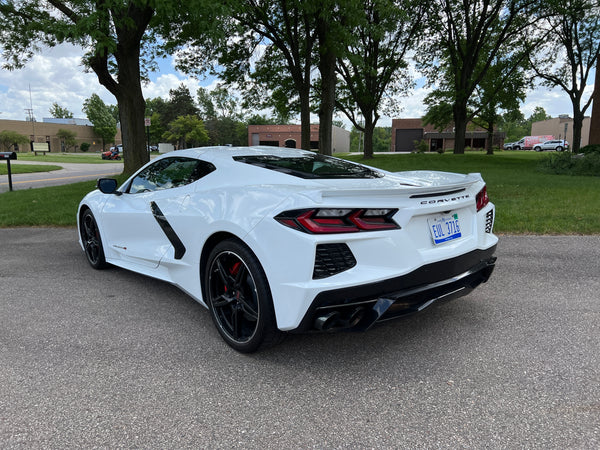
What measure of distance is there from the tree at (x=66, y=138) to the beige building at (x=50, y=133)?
1484 millimetres

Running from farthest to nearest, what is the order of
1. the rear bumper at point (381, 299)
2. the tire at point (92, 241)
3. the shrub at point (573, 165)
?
the shrub at point (573, 165), the tire at point (92, 241), the rear bumper at point (381, 299)

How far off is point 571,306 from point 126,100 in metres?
13.5

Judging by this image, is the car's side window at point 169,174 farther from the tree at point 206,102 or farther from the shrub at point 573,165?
the tree at point 206,102

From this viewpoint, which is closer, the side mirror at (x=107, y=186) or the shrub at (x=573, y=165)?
the side mirror at (x=107, y=186)

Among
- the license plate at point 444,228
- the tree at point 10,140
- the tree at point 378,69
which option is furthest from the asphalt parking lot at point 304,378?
the tree at point 10,140

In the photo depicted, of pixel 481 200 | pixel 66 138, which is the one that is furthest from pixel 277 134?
pixel 481 200

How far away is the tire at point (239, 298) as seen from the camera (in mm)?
2631

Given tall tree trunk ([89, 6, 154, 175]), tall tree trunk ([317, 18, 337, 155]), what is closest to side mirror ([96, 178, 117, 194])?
tall tree trunk ([89, 6, 154, 175])

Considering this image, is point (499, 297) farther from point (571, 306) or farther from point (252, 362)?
point (252, 362)

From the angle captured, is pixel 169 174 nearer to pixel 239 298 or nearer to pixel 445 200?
pixel 239 298

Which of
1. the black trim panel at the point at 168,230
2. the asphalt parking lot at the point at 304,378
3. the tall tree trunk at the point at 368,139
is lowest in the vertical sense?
the asphalt parking lot at the point at 304,378

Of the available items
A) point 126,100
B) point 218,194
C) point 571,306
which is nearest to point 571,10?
point 126,100

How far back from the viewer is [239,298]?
287cm

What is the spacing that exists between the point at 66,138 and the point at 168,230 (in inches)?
3537
